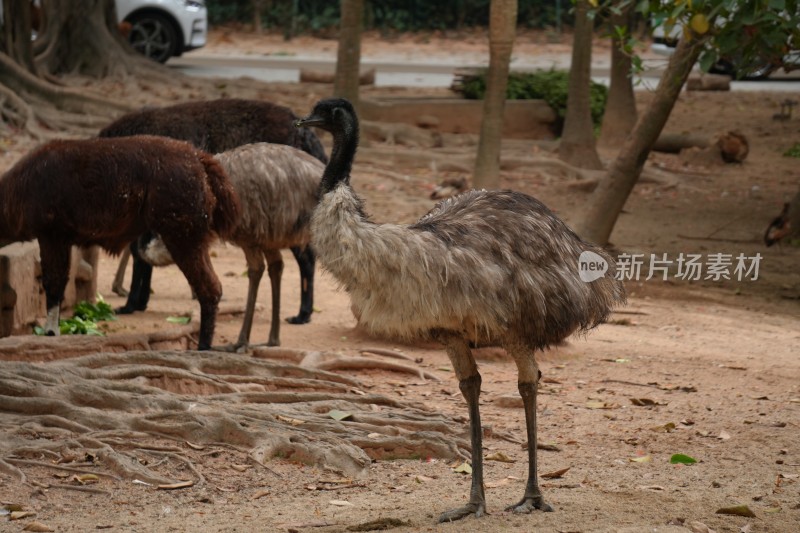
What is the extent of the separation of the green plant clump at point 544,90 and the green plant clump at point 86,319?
9816 mm

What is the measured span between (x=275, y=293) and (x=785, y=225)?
6.15 metres

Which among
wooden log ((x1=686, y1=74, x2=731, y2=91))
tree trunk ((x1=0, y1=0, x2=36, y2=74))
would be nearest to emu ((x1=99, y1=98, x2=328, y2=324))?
tree trunk ((x1=0, y1=0, x2=36, y2=74))

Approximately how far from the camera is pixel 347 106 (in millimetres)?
5531

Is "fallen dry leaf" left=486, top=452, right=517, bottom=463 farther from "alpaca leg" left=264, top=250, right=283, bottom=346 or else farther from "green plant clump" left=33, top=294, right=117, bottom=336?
"green plant clump" left=33, top=294, right=117, bottom=336

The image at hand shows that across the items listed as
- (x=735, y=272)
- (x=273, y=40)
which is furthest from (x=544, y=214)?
(x=273, y=40)

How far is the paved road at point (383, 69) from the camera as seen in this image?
22.5m

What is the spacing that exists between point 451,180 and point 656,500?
32.2 feet

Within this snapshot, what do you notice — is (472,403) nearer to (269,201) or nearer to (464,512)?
(464,512)

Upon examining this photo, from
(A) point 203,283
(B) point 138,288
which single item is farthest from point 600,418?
(B) point 138,288

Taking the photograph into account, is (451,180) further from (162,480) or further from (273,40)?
(273,40)

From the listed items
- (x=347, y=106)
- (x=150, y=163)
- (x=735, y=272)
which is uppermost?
(x=347, y=106)

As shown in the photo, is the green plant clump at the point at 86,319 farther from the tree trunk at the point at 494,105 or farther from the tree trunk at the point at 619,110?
the tree trunk at the point at 619,110

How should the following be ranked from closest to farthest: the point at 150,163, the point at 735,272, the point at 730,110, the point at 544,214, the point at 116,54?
the point at 544,214
the point at 150,163
the point at 735,272
the point at 116,54
the point at 730,110

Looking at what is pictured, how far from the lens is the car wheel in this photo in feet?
72.0
